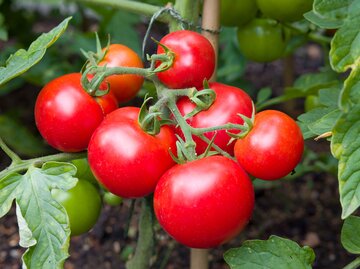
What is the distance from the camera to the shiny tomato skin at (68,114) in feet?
2.63

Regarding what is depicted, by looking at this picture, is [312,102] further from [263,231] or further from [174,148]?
[174,148]

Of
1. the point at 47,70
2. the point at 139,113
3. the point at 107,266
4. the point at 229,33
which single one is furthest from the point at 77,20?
the point at 139,113

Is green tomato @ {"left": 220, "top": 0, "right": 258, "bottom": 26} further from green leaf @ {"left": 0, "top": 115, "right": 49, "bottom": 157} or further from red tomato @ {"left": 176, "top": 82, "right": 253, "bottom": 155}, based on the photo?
green leaf @ {"left": 0, "top": 115, "right": 49, "bottom": 157}

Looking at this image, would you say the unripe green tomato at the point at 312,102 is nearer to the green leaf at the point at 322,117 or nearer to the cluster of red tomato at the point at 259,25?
the cluster of red tomato at the point at 259,25

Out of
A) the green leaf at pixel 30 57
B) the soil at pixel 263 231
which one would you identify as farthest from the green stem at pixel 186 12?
the soil at pixel 263 231

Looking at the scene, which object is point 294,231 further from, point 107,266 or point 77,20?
point 77,20

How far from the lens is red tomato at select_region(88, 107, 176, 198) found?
0.73 meters

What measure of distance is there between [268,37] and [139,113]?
48 centimetres

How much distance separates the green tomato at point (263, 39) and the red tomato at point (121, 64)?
1.13 feet

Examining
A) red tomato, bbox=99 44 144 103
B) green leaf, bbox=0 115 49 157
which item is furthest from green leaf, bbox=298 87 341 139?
green leaf, bbox=0 115 49 157

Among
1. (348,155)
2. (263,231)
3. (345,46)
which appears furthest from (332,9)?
(263,231)

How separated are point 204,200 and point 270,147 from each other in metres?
0.10

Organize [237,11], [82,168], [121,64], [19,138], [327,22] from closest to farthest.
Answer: [327,22], [121,64], [82,168], [237,11], [19,138]

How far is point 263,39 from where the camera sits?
1144 mm
